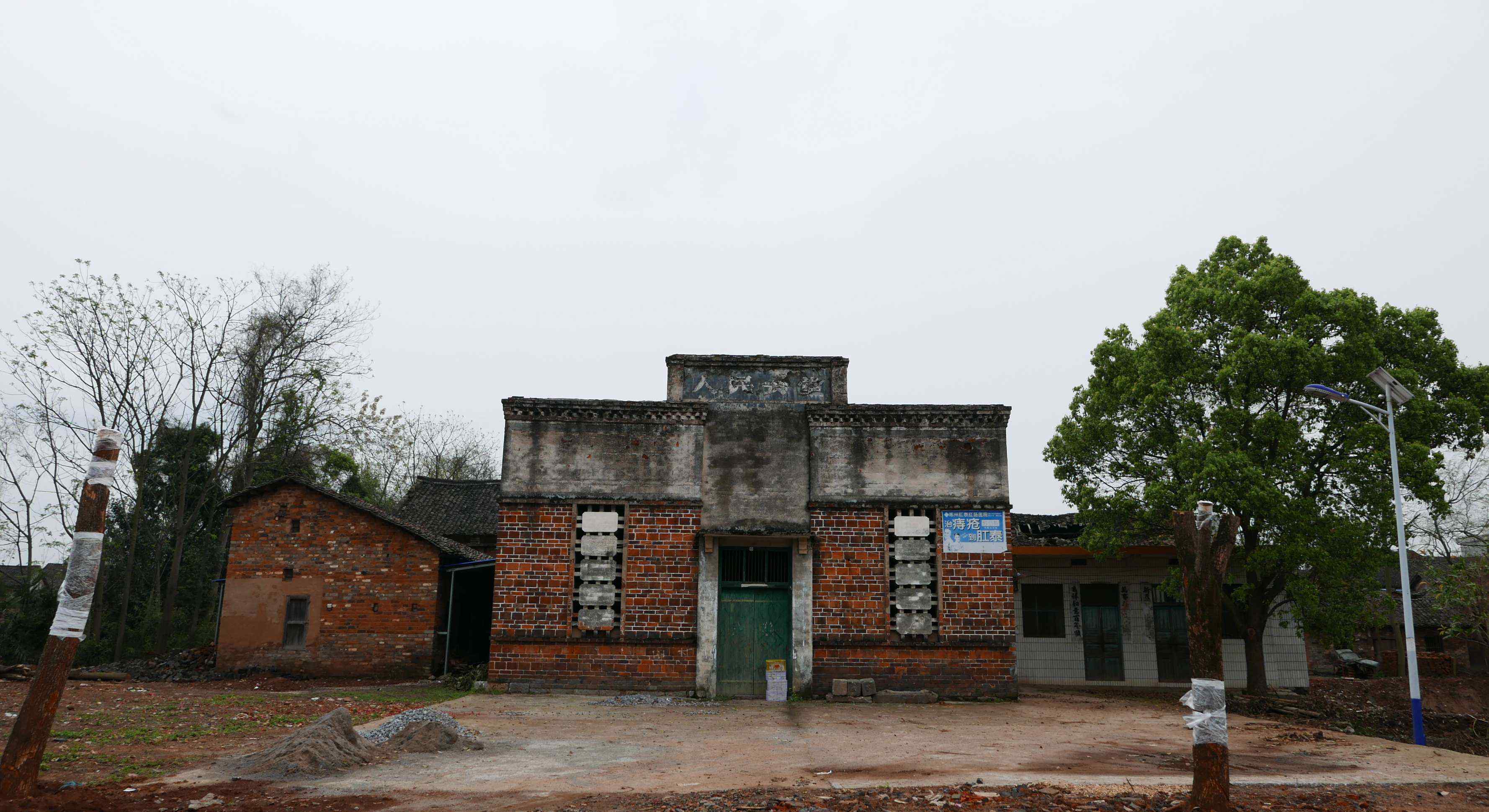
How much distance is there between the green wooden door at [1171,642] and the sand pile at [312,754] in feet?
55.0

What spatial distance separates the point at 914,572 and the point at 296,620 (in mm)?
12495

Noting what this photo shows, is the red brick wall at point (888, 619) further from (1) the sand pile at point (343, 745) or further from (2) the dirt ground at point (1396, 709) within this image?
(1) the sand pile at point (343, 745)

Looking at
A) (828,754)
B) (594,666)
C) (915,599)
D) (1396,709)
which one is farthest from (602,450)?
(1396,709)

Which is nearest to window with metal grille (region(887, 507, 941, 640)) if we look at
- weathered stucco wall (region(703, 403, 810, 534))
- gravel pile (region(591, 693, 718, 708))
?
weathered stucco wall (region(703, 403, 810, 534))

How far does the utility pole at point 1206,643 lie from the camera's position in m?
6.61

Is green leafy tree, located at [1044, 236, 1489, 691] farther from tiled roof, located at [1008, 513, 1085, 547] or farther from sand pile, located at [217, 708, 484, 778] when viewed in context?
sand pile, located at [217, 708, 484, 778]

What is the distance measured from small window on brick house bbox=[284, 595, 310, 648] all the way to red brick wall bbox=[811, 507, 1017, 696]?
1056cm

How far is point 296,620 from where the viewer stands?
18.7 metres

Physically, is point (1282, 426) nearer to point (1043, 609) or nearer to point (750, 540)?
point (1043, 609)

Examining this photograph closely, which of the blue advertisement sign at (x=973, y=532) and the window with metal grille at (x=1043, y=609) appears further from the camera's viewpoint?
the window with metal grille at (x=1043, y=609)

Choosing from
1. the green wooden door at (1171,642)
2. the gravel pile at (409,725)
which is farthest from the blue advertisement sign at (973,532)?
the gravel pile at (409,725)

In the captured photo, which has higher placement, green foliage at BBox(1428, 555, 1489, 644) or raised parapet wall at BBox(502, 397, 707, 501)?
raised parapet wall at BBox(502, 397, 707, 501)

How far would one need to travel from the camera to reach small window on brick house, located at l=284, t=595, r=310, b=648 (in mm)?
18562

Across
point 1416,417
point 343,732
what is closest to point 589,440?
point 343,732
